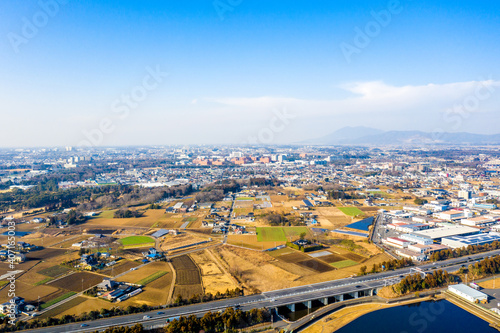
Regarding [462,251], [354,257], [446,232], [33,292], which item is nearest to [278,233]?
[354,257]

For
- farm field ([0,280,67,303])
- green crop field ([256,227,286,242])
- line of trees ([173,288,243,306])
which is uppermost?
line of trees ([173,288,243,306])

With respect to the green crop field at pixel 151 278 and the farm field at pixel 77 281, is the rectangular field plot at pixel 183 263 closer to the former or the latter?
the green crop field at pixel 151 278

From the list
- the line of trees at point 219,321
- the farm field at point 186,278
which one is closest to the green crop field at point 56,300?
the farm field at point 186,278

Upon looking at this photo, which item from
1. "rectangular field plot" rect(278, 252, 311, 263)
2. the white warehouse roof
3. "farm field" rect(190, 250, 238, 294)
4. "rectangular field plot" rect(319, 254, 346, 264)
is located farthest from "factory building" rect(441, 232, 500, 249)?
"farm field" rect(190, 250, 238, 294)

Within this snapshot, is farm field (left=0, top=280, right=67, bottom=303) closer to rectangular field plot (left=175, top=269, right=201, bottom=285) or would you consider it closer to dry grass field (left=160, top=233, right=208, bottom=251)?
rectangular field plot (left=175, top=269, right=201, bottom=285)

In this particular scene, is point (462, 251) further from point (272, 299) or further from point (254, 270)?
point (272, 299)

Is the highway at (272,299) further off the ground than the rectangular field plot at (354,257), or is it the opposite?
the highway at (272,299)
